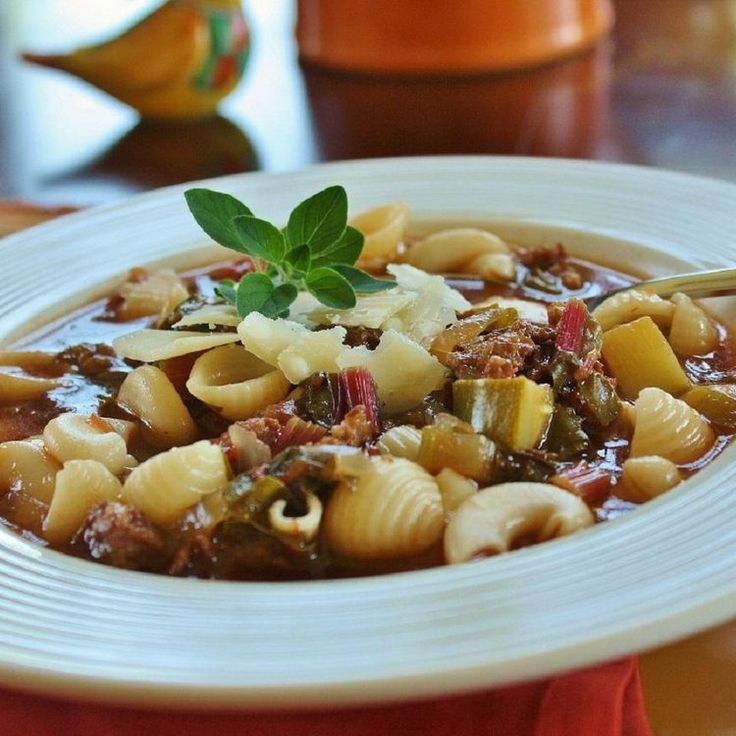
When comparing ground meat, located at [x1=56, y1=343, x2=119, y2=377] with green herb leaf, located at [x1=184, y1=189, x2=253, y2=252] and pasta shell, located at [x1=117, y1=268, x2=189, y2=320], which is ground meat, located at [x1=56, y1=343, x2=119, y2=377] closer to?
pasta shell, located at [x1=117, y1=268, x2=189, y2=320]

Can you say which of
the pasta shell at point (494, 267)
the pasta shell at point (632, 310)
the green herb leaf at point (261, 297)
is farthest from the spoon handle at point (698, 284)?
the green herb leaf at point (261, 297)

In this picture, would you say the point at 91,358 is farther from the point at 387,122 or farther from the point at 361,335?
the point at 387,122

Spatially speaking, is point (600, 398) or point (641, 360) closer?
point (600, 398)

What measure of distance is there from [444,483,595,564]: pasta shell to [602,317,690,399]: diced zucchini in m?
0.54

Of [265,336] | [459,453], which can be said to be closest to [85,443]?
[265,336]

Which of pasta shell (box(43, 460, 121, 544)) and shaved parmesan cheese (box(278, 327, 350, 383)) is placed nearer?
pasta shell (box(43, 460, 121, 544))

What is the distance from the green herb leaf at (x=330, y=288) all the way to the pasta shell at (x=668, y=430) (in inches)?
26.0

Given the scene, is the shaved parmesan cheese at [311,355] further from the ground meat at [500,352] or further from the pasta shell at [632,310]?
the pasta shell at [632,310]

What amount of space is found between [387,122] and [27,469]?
2.76 meters

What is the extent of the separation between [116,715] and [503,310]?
1.24 metres

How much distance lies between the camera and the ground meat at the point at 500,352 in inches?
84.2

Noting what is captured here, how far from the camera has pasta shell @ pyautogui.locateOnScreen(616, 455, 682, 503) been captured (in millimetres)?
1893

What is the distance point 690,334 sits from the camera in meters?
2.49

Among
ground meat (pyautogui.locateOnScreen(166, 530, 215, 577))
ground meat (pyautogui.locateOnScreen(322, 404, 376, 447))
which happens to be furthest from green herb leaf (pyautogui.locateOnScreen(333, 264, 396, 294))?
ground meat (pyautogui.locateOnScreen(166, 530, 215, 577))
